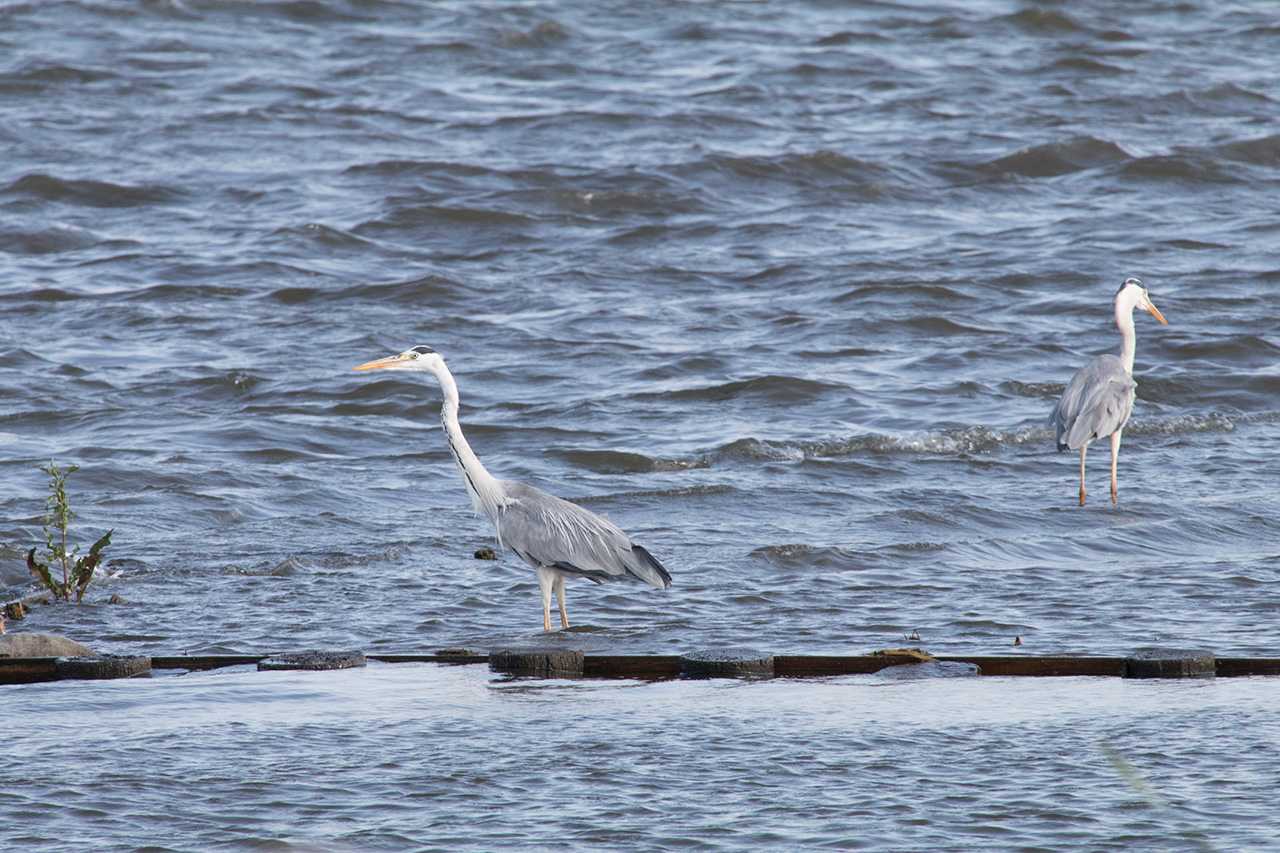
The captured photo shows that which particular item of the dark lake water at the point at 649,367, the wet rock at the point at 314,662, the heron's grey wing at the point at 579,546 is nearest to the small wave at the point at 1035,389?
the dark lake water at the point at 649,367

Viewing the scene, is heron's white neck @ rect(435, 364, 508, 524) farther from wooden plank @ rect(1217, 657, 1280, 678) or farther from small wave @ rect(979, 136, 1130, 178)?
small wave @ rect(979, 136, 1130, 178)

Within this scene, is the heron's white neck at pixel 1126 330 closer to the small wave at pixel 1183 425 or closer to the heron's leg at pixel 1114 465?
the small wave at pixel 1183 425

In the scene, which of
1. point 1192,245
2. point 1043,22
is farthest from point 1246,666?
point 1043,22

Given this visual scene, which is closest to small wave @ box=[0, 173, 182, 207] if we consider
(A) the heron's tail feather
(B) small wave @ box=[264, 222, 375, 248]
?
(B) small wave @ box=[264, 222, 375, 248]

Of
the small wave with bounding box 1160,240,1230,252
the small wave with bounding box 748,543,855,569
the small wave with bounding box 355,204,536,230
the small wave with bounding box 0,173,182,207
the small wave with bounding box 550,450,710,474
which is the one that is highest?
the small wave with bounding box 0,173,182,207

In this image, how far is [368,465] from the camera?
471 inches

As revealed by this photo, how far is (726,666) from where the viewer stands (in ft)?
19.6

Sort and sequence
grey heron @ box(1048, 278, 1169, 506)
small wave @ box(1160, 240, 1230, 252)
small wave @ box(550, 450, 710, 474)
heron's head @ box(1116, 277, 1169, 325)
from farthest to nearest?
small wave @ box(1160, 240, 1230, 252) → heron's head @ box(1116, 277, 1169, 325) → small wave @ box(550, 450, 710, 474) → grey heron @ box(1048, 278, 1169, 506)

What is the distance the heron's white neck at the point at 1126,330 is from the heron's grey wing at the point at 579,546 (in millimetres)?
6059

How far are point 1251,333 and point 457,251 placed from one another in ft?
25.3

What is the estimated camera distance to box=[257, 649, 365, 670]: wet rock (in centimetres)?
607

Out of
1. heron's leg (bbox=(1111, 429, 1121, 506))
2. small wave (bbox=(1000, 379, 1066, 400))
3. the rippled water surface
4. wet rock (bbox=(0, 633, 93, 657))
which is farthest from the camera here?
small wave (bbox=(1000, 379, 1066, 400))

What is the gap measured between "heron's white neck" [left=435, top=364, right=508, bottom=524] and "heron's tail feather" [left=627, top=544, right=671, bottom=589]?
77 cm

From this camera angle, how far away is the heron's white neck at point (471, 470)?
27.3 feet
